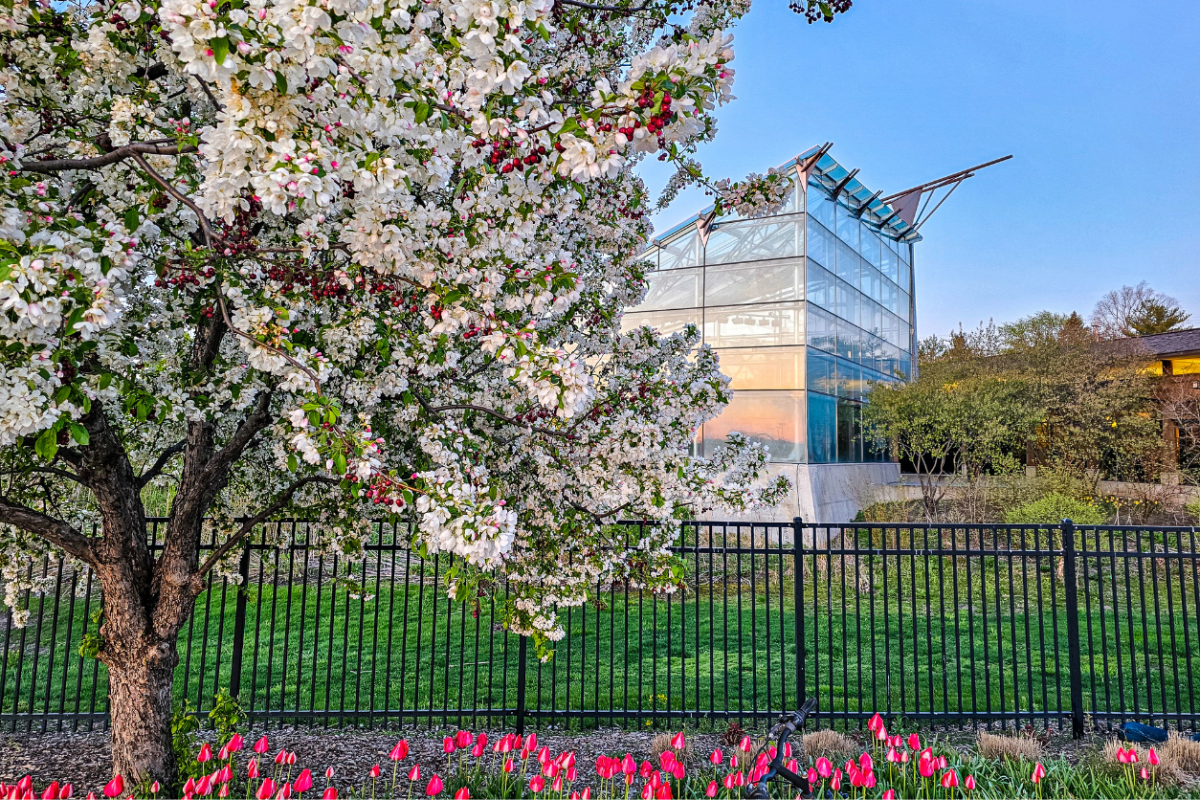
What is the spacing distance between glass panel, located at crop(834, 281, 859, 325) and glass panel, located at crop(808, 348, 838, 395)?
1265 millimetres

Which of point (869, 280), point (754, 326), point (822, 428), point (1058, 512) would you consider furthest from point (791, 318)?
point (1058, 512)

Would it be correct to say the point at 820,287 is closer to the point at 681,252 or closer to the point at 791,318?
the point at 791,318

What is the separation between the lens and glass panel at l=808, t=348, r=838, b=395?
12.7 metres

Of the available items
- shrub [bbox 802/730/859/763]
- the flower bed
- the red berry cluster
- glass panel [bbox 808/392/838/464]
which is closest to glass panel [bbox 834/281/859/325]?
glass panel [bbox 808/392/838/464]

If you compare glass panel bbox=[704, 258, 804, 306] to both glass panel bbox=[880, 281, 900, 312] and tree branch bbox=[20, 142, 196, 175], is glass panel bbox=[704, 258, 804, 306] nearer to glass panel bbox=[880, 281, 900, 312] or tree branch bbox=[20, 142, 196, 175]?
glass panel bbox=[880, 281, 900, 312]

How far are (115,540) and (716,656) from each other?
573 centimetres

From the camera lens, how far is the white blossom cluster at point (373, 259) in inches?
75.1

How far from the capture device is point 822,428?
13.1 m

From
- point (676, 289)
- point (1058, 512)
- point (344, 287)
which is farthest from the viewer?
point (676, 289)

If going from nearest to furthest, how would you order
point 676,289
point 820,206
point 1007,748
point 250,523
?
point 250,523, point 1007,748, point 820,206, point 676,289

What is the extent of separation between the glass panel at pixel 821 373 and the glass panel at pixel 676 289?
2500 mm

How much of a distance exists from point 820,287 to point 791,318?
1.16 meters

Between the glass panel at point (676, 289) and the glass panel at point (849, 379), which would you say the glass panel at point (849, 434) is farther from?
the glass panel at point (676, 289)

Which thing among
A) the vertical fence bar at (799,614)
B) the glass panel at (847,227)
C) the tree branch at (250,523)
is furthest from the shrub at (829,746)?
the glass panel at (847,227)
